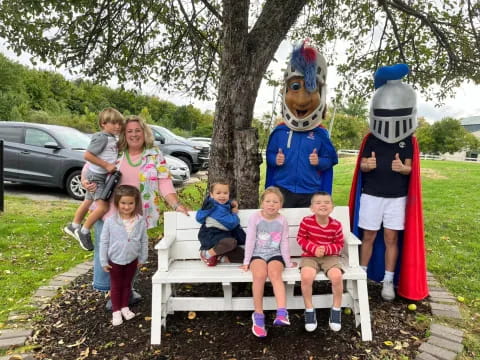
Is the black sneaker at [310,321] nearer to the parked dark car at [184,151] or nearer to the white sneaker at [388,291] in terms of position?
the white sneaker at [388,291]

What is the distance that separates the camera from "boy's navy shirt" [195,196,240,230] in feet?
9.46

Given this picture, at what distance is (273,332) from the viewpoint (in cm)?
272

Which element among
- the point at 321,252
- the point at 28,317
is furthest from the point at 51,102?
the point at 321,252

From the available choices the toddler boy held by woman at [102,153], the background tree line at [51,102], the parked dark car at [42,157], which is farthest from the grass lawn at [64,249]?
the background tree line at [51,102]

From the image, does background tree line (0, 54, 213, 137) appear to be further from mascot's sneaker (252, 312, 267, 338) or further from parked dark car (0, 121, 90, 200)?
mascot's sneaker (252, 312, 267, 338)

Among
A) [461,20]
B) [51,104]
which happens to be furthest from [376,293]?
[51,104]

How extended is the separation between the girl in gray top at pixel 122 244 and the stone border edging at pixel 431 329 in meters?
0.69

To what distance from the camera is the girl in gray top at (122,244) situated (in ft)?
9.16

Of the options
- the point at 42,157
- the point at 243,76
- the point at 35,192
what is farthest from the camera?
the point at 35,192

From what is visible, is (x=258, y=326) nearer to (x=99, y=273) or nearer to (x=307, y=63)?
(x=99, y=273)

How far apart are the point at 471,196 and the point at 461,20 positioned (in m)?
5.99

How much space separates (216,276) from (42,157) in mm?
6738

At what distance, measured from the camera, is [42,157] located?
787 cm

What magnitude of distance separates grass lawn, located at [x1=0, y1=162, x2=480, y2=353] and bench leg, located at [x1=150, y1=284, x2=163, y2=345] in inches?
53.8
